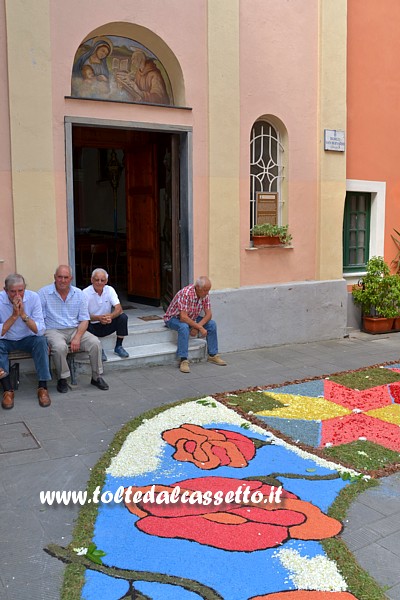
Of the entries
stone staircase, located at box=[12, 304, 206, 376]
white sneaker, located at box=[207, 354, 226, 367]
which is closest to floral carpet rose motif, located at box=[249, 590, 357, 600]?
stone staircase, located at box=[12, 304, 206, 376]

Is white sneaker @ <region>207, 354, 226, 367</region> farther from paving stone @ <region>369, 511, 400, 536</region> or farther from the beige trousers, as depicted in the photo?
paving stone @ <region>369, 511, 400, 536</region>

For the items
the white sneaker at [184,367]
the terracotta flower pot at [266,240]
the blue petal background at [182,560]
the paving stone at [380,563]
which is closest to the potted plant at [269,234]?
the terracotta flower pot at [266,240]

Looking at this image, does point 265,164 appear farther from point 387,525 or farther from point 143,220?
point 387,525

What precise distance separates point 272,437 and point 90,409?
1.83 meters

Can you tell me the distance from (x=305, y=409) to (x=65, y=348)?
2.54m

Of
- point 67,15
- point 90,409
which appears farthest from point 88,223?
point 90,409

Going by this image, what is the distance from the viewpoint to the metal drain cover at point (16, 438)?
498 cm

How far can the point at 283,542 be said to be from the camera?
3.53m

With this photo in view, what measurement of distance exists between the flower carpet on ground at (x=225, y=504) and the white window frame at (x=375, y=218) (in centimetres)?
437

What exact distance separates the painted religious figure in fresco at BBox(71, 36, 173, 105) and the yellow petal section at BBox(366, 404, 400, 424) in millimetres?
4814

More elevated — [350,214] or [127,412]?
[350,214]

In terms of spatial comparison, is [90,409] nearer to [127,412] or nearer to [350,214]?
[127,412]

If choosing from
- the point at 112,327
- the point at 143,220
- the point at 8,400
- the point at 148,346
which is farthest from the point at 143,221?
the point at 8,400

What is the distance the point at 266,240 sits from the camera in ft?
29.0
